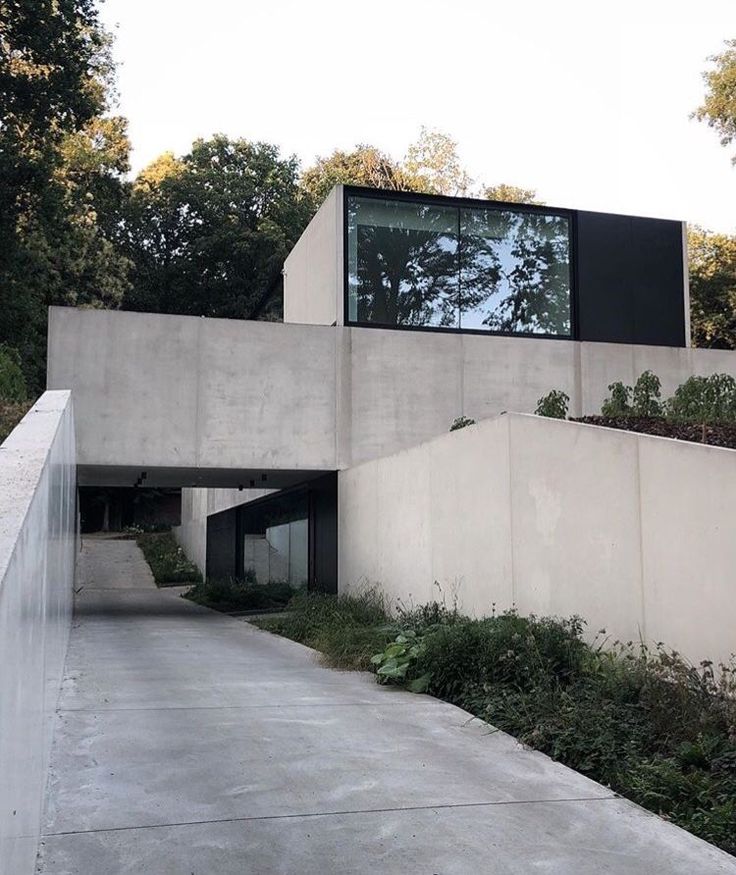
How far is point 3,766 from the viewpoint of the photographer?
2281 millimetres

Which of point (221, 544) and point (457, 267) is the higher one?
point (457, 267)

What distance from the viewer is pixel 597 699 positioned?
5992 mm

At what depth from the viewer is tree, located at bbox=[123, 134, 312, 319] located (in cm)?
4138

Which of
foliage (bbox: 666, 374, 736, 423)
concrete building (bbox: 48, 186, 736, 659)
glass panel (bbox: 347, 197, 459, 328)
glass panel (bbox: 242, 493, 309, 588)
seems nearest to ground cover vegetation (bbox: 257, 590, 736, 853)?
concrete building (bbox: 48, 186, 736, 659)

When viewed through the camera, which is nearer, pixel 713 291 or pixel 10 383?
pixel 10 383

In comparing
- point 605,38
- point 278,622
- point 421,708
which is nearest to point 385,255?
point 605,38

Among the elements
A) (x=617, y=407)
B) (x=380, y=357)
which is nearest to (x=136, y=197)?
(x=380, y=357)

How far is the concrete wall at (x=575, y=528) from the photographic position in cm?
602

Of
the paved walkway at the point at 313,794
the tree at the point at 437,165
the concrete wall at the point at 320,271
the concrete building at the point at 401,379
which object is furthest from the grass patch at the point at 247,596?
the tree at the point at 437,165

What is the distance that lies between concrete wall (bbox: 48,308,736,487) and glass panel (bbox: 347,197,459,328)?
435 mm

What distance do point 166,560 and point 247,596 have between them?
49.2 feet

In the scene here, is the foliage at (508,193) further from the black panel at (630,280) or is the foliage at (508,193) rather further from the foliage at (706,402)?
the foliage at (706,402)

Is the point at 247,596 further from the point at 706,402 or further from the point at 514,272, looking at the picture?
the point at 706,402

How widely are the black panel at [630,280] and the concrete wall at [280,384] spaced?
650mm
